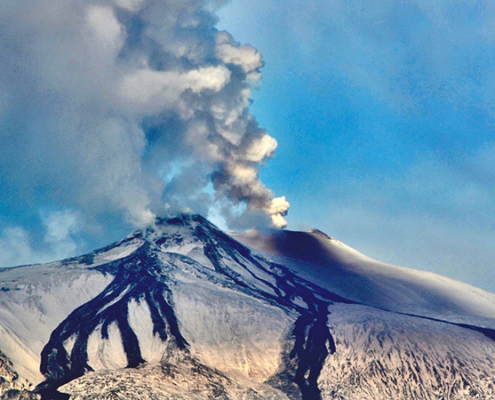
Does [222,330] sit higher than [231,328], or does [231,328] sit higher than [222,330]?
[231,328]

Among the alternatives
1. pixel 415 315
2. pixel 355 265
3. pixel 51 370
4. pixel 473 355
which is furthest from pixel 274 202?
pixel 51 370

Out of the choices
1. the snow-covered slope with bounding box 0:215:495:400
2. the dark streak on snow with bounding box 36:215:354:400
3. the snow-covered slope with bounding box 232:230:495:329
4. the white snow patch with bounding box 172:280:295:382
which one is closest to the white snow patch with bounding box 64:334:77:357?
the snow-covered slope with bounding box 0:215:495:400

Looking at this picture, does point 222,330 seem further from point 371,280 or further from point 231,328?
point 371,280

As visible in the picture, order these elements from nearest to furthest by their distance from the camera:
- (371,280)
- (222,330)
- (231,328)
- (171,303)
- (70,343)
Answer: (70,343), (222,330), (231,328), (171,303), (371,280)

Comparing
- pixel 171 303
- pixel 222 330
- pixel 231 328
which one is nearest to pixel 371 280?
pixel 231 328

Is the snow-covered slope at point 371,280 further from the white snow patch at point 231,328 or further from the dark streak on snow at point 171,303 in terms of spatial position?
the white snow patch at point 231,328

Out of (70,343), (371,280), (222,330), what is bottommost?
(70,343)

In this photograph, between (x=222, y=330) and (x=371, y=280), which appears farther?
(x=371, y=280)

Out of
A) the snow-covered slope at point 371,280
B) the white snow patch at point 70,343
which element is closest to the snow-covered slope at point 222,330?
the white snow patch at point 70,343

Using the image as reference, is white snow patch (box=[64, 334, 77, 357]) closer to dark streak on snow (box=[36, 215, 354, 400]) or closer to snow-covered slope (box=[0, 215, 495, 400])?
snow-covered slope (box=[0, 215, 495, 400])
